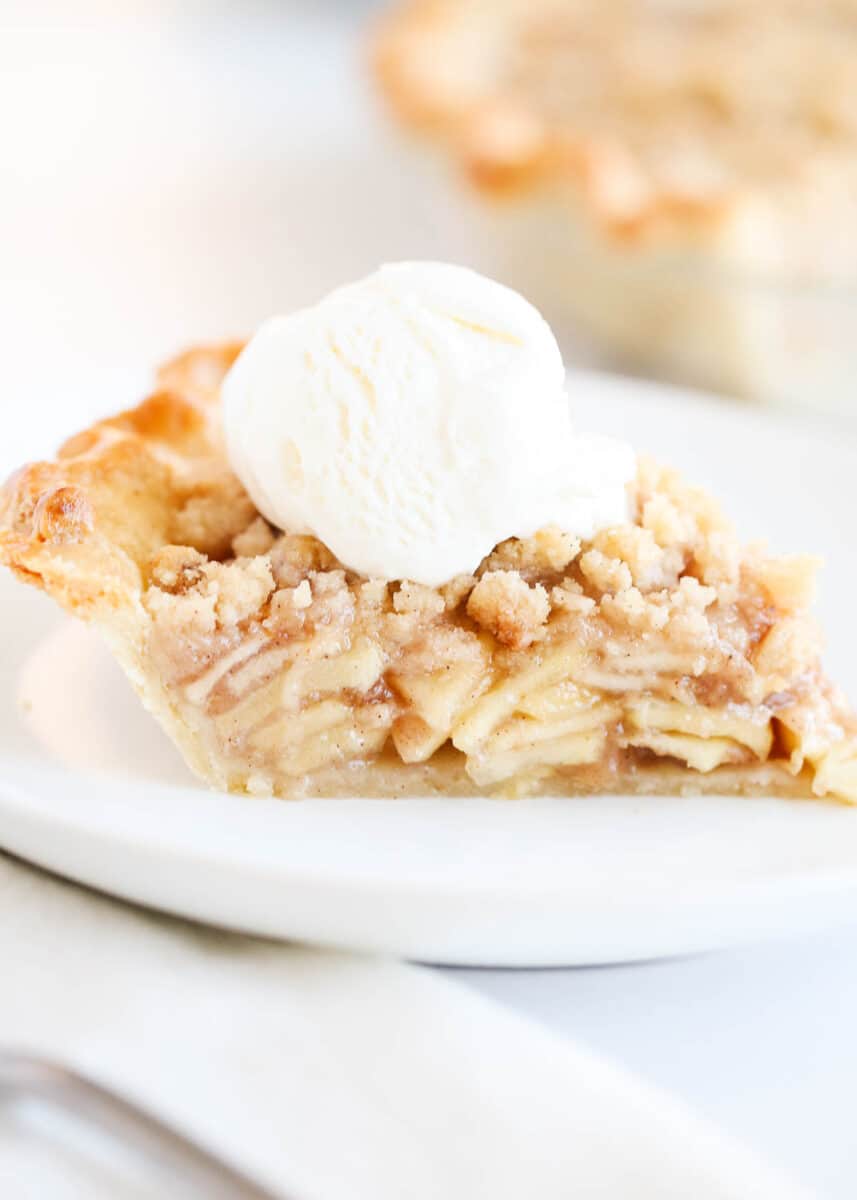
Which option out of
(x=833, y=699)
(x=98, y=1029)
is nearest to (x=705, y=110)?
(x=833, y=699)

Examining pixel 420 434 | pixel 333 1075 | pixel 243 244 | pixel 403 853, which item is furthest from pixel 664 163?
pixel 333 1075

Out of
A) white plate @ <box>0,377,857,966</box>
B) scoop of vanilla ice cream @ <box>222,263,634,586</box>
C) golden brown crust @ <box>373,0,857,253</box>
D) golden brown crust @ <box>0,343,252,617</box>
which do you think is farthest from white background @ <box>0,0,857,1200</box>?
scoop of vanilla ice cream @ <box>222,263,634,586</box>

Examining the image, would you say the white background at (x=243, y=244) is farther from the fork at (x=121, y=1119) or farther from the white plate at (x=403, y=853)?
the fork at (x=121, y=1119)

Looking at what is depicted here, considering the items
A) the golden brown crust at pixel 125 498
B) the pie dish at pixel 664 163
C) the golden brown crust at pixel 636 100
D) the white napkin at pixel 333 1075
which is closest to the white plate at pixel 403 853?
the white napkin at pixel 333 1075

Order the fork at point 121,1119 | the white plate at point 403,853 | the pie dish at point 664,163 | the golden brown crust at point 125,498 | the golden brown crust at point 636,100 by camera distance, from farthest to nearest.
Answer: the golden brown crust at point 636,100 < the pie dish at point 664,163 < the golden brown crust at point 125,498 < the white plate at point 403,853 < the fork at point 121,1119

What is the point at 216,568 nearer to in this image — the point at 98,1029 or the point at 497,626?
the point at 497,626
